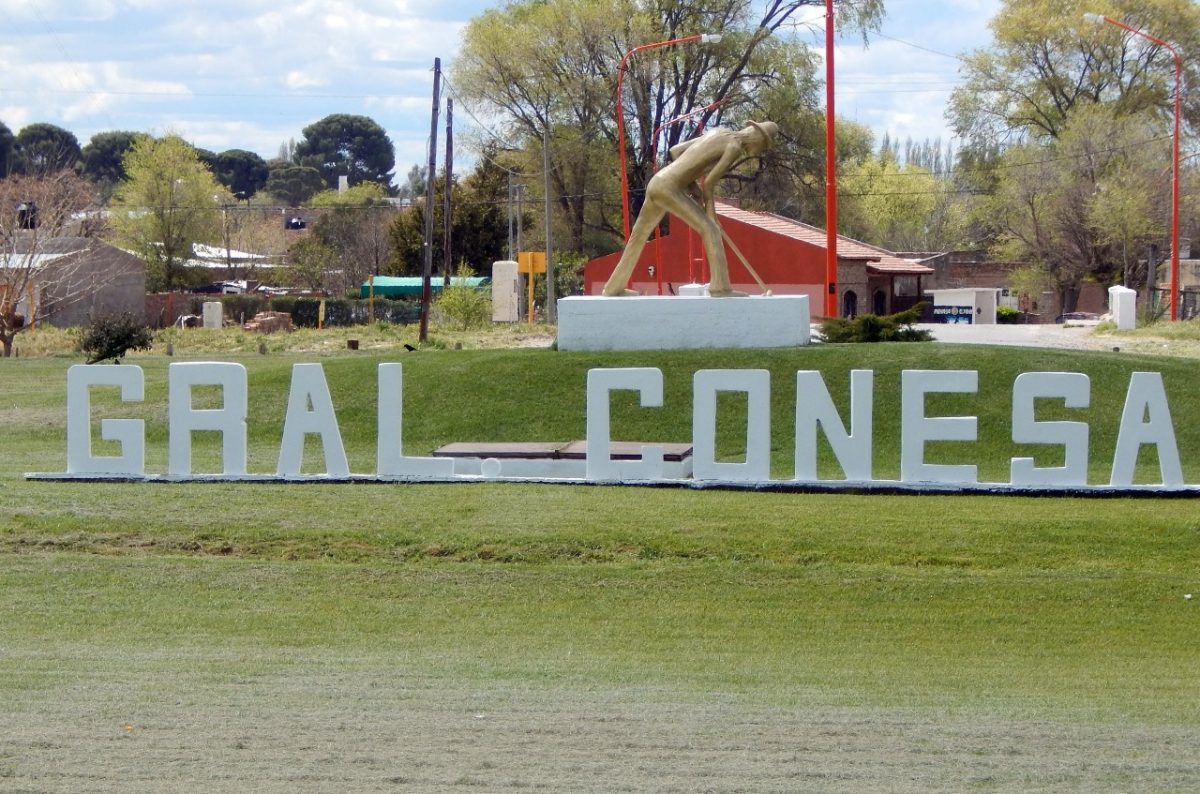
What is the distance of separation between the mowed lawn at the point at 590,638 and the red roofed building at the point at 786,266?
3212 cm

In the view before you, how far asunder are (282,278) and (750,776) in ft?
247

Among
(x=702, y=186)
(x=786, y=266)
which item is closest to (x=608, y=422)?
(x=702, y=186)

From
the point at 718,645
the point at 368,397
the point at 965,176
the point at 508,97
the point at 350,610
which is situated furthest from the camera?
the point at 965,176

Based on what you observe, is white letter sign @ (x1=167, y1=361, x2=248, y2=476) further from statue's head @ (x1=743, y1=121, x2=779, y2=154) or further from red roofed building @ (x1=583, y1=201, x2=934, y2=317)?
red roofed building @ (x1=583, y1=201, x2=934, y2=317)

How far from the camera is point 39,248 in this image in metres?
44.4

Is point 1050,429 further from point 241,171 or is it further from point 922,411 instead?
point 241,171

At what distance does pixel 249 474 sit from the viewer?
14531 mm

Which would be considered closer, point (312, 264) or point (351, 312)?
point (351, 312)

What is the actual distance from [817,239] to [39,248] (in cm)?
2550

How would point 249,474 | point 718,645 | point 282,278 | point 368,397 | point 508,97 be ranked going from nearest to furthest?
point 718,645
point 249,474
point 368,397
point 508,97
point 282,278

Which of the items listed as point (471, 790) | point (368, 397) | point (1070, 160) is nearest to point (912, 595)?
point (471, 790)

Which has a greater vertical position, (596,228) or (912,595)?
(596,228)

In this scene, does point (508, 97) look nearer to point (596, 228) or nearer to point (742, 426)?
point (596, 228)

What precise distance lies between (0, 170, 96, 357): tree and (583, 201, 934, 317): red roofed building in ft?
59.9
